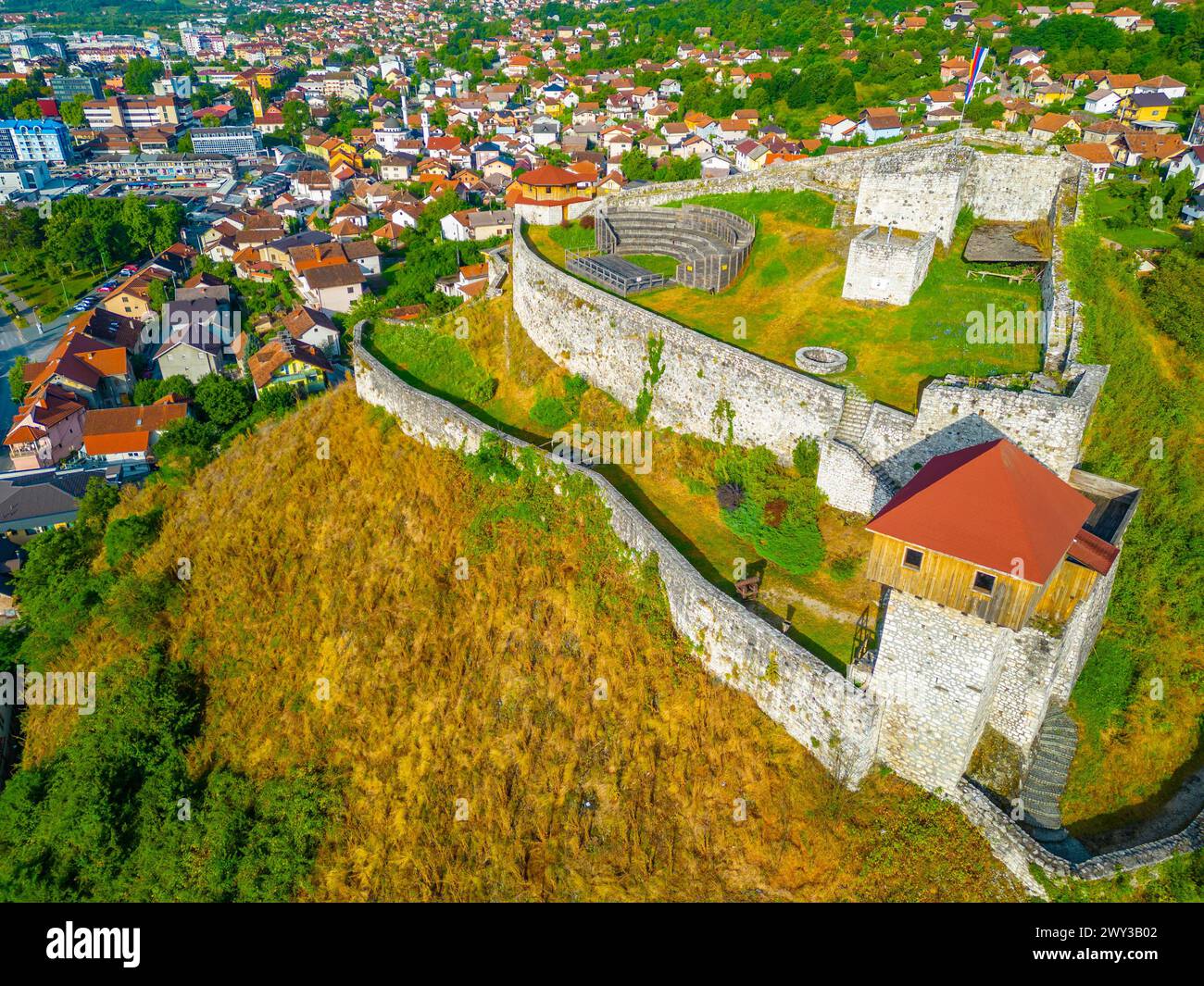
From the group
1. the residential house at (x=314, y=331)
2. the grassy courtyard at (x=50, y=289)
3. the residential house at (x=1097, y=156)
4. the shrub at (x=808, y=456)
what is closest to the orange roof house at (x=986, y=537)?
the shrub at (x=808, y=456)

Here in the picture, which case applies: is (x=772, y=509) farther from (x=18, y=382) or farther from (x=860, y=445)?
(x=18, y=382)

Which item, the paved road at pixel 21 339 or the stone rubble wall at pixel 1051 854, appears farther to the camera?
the paved road at pixel 21 339

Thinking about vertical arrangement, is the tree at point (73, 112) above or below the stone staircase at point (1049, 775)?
above

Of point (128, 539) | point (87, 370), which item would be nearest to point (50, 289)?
point (87, 370)

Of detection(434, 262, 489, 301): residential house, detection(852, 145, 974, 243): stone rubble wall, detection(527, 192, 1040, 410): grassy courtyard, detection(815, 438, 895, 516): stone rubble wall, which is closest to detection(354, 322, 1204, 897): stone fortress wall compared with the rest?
detection(815, 438, 895, 516): stone rubble wall

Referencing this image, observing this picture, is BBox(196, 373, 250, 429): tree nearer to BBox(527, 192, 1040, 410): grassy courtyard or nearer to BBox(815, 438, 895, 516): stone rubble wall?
BBox(527, 192, 1040, 410): grassy courtyard

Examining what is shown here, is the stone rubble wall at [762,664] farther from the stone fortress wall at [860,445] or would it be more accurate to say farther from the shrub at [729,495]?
the shrub at [729,495]

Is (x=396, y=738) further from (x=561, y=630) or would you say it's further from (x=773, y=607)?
(x=773, y=607)

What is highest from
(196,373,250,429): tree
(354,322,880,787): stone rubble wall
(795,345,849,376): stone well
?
(795,345,849,376): stone well
